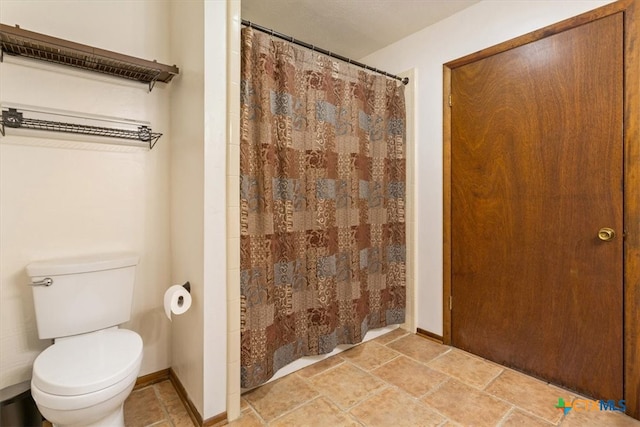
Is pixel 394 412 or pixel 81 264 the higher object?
pixel 81 264

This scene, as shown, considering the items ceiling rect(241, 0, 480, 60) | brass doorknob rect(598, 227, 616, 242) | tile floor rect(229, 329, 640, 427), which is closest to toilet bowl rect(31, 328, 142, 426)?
tile floor rect(229, 329, 640, 427)

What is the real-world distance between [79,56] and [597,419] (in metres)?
3.09

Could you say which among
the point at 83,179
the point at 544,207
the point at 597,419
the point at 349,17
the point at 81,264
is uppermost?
the point at 349,17

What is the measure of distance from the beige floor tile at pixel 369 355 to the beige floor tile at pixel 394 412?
31cm

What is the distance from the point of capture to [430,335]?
2.38 metres

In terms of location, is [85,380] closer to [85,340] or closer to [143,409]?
[85,340]

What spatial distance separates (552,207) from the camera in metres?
1.77

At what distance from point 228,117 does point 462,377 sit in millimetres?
2003

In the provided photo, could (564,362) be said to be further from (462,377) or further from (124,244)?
(124,244)

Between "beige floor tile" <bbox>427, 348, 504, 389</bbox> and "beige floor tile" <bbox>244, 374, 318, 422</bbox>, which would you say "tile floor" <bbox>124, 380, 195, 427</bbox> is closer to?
"beige floor tile" <bbox>244, 374, 318, 422</bbox>

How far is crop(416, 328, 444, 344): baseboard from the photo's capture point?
2.33m

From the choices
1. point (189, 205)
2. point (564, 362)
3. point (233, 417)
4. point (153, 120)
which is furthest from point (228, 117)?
point (564, 362)

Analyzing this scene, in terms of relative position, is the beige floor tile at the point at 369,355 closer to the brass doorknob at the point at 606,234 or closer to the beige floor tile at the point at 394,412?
the beige floor tile at the point at 394,412

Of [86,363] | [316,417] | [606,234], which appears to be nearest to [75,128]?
[86,363]
